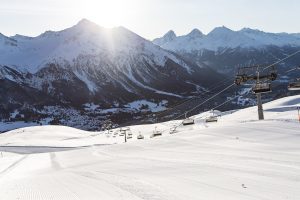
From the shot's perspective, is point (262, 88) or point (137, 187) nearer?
point (137, 187)

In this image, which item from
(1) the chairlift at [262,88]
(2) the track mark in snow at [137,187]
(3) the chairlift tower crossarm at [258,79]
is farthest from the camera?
(3) the chairlift tower crossarm at [258,79]

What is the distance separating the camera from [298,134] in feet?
119

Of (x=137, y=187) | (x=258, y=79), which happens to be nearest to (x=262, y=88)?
(x=258, y=79)

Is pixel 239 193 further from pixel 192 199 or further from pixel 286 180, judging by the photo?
pixel 286 180

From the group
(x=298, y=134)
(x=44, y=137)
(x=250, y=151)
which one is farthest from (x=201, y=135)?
(x=44, y=137)

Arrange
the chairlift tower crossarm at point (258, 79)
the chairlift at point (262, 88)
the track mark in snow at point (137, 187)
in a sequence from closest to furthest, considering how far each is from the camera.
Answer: the track mark in snow at point (137, 187), the chairlift at point (262, 88), the chairlift tower crossarm at point (258, 79)

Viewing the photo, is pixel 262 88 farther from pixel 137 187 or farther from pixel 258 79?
pixel 137 187

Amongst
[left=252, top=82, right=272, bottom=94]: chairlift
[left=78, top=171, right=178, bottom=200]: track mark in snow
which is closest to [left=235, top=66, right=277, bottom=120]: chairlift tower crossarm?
[left=252, top=82, right=272, bottom=94]: chairlift

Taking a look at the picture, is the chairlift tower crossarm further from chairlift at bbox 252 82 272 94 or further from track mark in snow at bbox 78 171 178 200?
track mark in snow at bbox 78 171 178 200

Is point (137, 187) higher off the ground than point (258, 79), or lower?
lower

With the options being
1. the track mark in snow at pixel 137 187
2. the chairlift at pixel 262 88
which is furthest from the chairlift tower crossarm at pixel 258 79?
the track mark in snow at pixel 137 187

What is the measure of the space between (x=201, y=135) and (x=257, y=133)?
5.94 meters

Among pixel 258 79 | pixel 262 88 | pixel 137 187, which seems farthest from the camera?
pixel 258 79

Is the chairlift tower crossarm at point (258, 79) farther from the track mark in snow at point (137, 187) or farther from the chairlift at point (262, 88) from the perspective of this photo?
the track mark in snow at point (137, 187)
